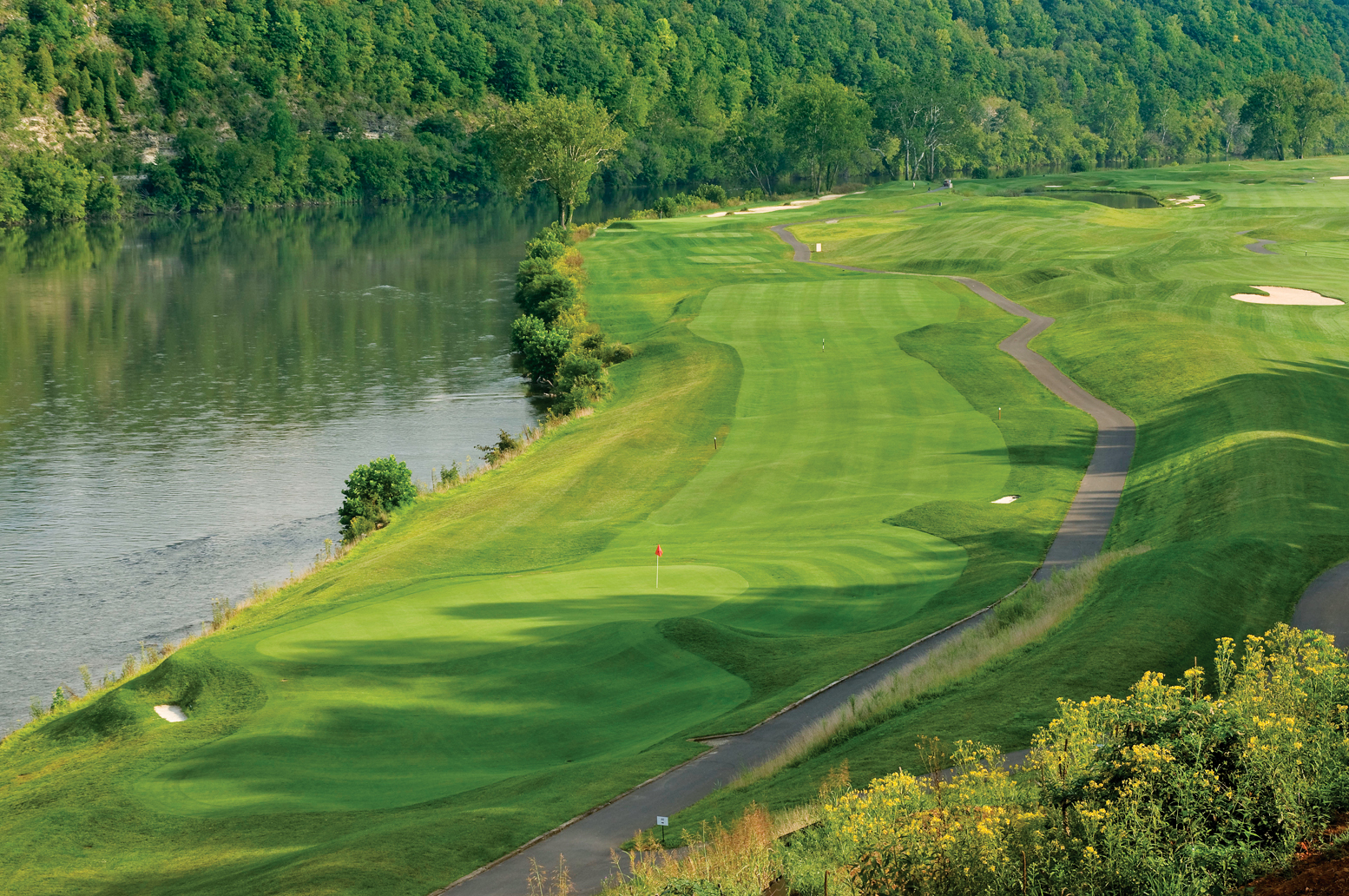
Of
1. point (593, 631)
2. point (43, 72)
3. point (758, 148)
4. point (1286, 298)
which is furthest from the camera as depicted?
point (758, 148)

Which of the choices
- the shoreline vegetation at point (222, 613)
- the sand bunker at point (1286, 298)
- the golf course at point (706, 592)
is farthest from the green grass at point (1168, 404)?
the shoreline vegetation at point (222, 613)

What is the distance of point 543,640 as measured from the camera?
24.6 meters

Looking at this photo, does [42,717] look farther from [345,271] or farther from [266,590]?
[345,271]

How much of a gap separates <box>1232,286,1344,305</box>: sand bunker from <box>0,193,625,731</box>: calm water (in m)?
39.5

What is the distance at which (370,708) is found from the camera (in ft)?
71.3

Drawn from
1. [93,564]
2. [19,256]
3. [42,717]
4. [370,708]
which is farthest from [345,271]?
[370,708]

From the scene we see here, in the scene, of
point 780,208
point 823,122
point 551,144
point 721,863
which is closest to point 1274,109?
point 823,122

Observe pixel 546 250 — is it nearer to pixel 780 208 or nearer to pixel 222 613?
pixel 780 208

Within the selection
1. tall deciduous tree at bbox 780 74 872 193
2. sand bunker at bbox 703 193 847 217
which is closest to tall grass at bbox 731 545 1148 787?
sand bunker at bbox 703 193 847 217

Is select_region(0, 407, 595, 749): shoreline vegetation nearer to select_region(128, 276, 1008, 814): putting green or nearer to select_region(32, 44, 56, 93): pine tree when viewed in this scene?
select_region(128, 276, 1008, 814): putting green

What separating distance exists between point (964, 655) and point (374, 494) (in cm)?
2470

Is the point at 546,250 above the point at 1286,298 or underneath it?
above

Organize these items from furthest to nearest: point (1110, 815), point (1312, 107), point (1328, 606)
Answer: point (1312, 107) < point (1328, 606) < point (1110, 815)

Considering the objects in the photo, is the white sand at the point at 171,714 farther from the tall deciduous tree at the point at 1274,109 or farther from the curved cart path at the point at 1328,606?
the tall deciduous tree at the point at 1274,109
